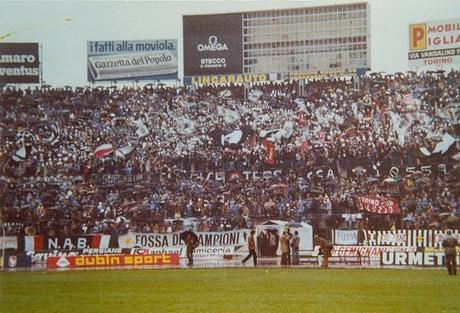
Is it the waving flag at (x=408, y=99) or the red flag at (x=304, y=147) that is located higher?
the waving flag at (x=408, y=99)

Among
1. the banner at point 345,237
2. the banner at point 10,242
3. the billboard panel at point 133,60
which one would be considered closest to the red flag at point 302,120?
the billboard panel at point 133,60

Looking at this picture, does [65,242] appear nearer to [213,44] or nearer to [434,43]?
[213,44]

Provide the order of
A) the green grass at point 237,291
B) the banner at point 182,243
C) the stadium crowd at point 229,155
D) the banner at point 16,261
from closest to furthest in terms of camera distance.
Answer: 1. the green grass at point 237,291
2. the banner at point 16,261
3. the banner at point 182,243
4. the stadium crowd at point 229,155

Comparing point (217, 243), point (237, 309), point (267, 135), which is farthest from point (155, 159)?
point (237, 309)

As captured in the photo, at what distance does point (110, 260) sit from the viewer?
77.0 ft

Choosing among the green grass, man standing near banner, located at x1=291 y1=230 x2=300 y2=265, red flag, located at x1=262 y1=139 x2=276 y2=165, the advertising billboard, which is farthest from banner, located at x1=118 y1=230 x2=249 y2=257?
the advertising billboard

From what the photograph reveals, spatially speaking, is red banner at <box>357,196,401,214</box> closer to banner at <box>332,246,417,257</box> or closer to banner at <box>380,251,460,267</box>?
banner at <box>332,246,417,257</box>

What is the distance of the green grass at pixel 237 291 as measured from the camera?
12.2m

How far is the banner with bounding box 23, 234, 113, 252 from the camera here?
2624cm

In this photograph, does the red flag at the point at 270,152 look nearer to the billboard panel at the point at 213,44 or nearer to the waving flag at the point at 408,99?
the billboard panel at the point at 213,44

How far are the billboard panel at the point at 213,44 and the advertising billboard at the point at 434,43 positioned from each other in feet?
30.1

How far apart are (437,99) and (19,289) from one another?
2171 cm

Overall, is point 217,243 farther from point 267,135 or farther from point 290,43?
point 290,43

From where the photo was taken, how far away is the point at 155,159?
1305 inches
